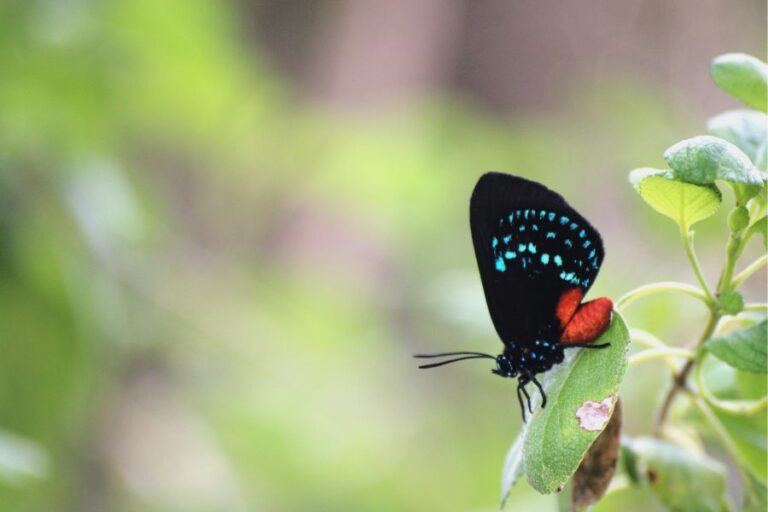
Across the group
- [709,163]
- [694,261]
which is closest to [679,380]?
[694,261]

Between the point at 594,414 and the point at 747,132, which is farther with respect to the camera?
the point at 747,132

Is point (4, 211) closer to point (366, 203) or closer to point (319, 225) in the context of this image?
point (366, 203)

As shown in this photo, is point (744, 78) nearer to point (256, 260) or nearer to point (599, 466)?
point (599, 466)

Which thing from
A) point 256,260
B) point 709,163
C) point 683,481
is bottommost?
point 683,481

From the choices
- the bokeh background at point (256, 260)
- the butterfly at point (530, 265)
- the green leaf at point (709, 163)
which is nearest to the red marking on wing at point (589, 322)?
the butterfly at point (530, 265)

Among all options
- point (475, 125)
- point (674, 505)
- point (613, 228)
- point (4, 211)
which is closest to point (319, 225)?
point (475, 125)

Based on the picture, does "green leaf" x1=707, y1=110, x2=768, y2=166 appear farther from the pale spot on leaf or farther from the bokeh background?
the bokeh background

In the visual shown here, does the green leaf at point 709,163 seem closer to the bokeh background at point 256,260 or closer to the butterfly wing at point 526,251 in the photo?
the butterfly wing at point 526,251
